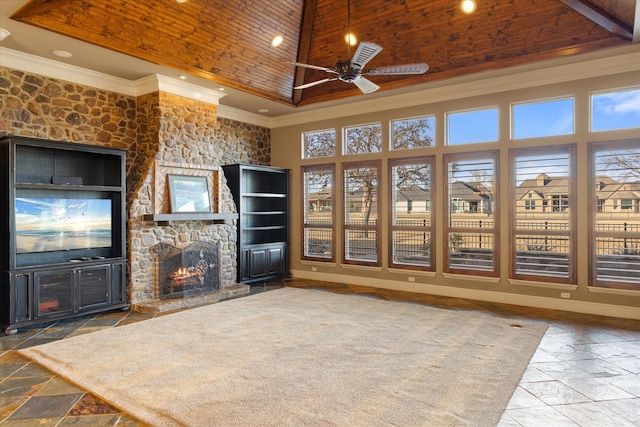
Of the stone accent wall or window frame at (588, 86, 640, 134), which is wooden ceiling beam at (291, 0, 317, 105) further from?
window frame at (588, 86, 640, 134)

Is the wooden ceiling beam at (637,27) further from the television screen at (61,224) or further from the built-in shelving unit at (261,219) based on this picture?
the television screen at (61,224)

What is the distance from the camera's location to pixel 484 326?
494cm

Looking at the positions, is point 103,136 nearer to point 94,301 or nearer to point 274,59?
point 94,301

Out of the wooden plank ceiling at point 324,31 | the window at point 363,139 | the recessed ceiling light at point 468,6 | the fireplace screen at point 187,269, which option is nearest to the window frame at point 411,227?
the window at point 363,139

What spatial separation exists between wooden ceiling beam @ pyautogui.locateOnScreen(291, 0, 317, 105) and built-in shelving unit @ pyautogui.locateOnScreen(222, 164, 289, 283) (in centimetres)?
189

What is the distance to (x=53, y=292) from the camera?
5.10 m

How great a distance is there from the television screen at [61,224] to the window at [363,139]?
450cm

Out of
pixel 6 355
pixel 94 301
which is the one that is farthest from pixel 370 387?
pixel 94 301

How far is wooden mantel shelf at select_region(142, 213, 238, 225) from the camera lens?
20.1ft

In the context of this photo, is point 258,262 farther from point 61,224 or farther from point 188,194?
point 61,224

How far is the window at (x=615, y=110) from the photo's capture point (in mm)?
5422

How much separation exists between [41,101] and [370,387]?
5807 millimetres

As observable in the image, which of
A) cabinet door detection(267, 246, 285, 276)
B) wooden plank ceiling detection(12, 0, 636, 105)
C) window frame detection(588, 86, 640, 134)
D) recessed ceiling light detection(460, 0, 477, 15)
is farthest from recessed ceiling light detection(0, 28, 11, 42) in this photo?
window frame detection(588, 86, 640, 134)

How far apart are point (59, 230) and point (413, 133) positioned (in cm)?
587
